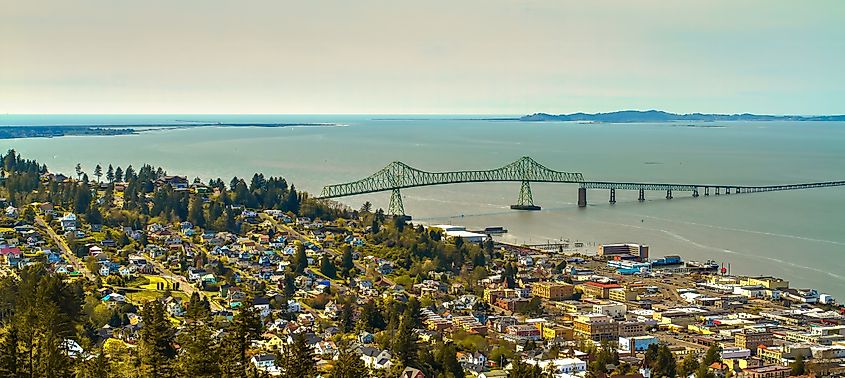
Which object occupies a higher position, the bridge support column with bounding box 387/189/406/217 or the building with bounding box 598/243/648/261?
the bridge support column with bounding box 387/189/406/217

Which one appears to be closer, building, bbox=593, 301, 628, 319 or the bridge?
building, bbox=593, 301, 628, 319

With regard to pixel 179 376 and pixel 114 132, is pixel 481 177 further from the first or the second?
pixel 114 132

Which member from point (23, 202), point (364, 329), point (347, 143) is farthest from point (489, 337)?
point (347, 143)

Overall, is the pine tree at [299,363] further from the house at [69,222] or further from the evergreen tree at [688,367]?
the house at [69,222]

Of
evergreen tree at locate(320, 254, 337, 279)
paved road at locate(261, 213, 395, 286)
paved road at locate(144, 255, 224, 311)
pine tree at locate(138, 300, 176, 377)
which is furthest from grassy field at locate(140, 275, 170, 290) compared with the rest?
pine tree at locate(138, 300, 176, 377)

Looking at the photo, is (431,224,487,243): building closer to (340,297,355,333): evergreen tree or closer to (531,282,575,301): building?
(531,282,575,301): building

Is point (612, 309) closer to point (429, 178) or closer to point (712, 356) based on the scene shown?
point (712, 356)
